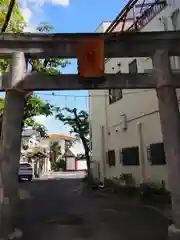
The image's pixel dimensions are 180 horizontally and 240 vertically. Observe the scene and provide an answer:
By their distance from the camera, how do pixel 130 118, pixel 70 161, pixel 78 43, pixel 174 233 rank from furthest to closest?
pixel 70 161 → pixel 130 118 → pixel 78 43 → pixel 174 233

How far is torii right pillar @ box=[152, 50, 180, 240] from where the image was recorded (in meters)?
6.21

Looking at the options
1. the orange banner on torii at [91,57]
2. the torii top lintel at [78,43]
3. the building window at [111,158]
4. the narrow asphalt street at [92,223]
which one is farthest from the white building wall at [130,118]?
the orange banner on torii at [91,57]

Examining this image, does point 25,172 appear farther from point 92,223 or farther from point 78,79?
point 78,79

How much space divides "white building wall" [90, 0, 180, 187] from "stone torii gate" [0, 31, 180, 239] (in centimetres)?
468

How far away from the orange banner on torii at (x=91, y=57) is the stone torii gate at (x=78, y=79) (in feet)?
0.31

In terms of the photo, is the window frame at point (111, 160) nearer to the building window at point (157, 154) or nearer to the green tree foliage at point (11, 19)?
the building window at point (157, 154)

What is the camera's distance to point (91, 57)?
6918mm

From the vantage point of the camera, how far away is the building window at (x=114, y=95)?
17.0m

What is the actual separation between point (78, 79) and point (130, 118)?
908cm

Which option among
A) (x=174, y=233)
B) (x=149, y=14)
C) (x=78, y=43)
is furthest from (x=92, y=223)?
(x=149, y=14)

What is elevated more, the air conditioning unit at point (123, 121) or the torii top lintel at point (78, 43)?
the torii top lintel at point (78, 43)

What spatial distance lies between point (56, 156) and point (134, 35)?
56.1m

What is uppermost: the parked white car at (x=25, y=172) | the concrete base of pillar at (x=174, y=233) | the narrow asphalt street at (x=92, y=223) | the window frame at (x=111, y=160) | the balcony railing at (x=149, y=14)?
the balcony railing at (x=149, y=14)

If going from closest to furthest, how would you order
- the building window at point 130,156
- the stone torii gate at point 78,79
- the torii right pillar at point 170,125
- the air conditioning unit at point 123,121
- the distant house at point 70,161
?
the torii right pillar at point 170,125, the stone torii gate at point 78,79, the building window at point 130,156, the air conditioning unit at point 123,121, the distant house at point 70,161
